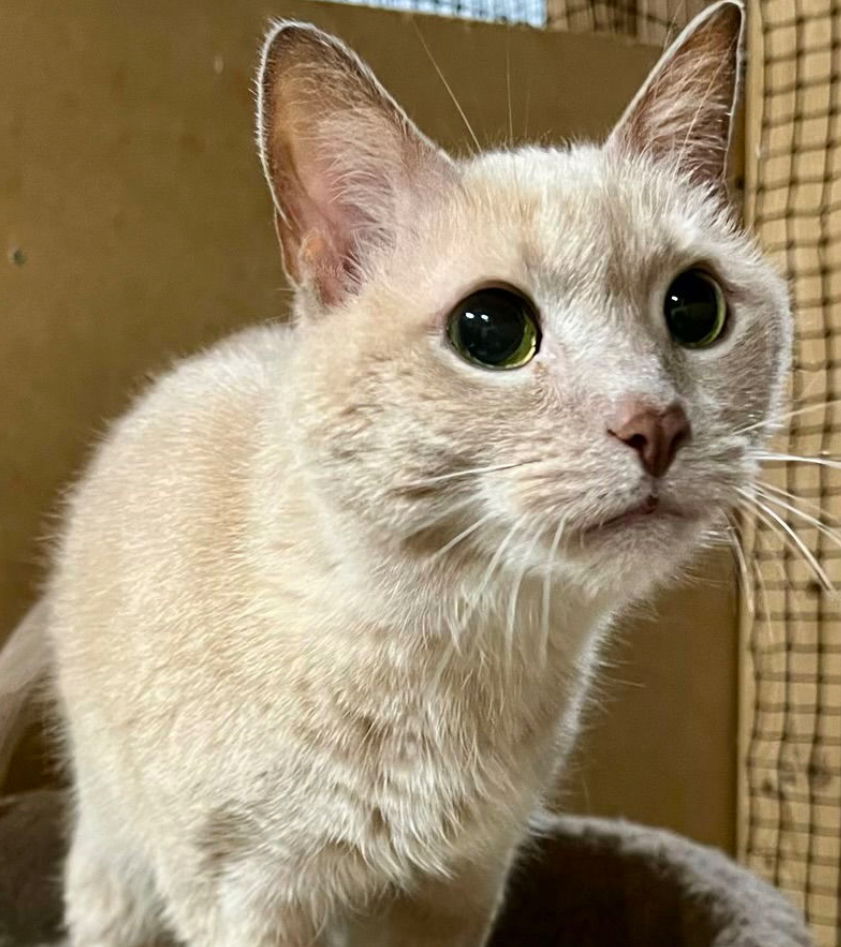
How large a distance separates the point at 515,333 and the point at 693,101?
0.33 meters

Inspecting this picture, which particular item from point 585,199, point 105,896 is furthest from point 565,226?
point 105,896

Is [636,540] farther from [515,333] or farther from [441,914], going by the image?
[441,914]

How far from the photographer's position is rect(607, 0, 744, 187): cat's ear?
0.92m

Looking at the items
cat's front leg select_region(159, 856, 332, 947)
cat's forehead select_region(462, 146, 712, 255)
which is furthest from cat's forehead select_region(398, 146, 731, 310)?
cat's front leg select_region(159, 856, 332, 947)

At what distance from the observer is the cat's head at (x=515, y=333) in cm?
73

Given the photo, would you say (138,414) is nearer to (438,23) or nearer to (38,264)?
(38,264)

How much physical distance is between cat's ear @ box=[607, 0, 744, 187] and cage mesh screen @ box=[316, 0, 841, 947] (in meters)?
0.62

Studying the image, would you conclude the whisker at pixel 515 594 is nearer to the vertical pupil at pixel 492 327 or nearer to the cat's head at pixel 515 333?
the cat's head at pixel 515 333

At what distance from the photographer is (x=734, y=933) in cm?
115

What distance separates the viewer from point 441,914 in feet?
3.63

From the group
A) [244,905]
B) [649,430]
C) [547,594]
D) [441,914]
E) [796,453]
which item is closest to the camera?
[649,430]

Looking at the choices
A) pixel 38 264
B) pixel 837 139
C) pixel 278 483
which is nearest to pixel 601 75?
pixel 837 139

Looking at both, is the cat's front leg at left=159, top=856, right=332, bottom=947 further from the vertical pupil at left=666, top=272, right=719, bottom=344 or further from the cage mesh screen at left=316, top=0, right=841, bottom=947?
the cage mesh screen at left=316, top=0, right=841, bottom=947

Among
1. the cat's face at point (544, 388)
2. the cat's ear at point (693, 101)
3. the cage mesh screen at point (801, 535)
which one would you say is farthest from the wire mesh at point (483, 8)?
the cat's face at point (544, 388)
